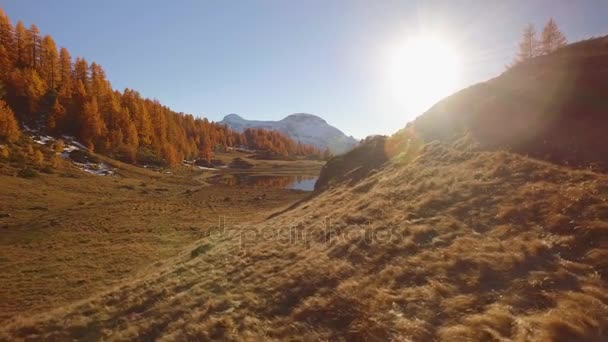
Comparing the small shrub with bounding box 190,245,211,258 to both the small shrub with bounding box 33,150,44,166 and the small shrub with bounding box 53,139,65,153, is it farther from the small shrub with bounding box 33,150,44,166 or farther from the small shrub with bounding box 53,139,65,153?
the small shrub with bounding box 53,139,65,153

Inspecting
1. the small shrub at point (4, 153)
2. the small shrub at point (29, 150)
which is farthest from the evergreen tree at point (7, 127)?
the small shrub at point (4, 153)

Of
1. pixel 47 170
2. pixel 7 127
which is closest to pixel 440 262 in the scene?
pixel 47 170

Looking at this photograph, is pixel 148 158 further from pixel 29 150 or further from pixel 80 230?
pixel 80 230

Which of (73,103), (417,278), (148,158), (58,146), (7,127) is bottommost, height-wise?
(417,278)

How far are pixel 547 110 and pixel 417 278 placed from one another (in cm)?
1686

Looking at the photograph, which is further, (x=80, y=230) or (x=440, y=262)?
(x=80, y=230)

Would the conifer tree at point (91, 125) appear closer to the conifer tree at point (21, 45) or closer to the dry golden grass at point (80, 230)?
the dry golden grass at point (80, 230)

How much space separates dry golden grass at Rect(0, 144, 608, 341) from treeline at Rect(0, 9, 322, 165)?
84.5 m

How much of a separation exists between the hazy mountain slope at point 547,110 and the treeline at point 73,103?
311 ft

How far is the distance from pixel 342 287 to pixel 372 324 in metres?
2.69

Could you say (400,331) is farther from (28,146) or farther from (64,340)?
(28,146)

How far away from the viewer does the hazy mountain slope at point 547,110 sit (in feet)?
54.6

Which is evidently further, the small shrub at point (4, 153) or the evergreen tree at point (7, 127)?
the evergreen tree at point (7, 127)

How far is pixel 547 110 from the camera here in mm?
20266
